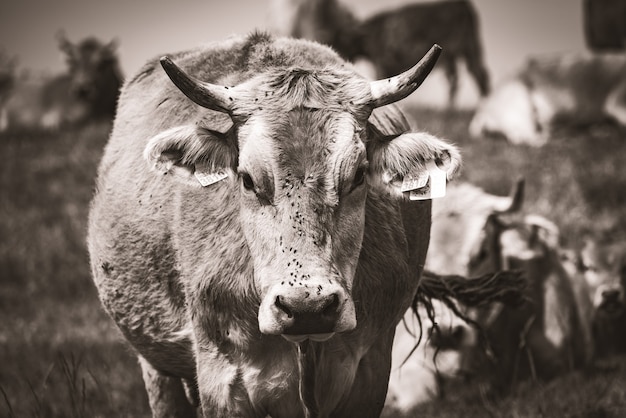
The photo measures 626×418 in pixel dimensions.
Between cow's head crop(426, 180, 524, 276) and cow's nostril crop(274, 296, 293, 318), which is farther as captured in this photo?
cow's head crop(426, 180, 524, 276)

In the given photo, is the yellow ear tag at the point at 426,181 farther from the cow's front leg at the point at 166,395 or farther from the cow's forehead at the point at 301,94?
the cow's front leg at the point at 166,395

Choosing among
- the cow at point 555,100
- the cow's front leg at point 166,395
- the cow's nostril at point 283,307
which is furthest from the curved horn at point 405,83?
the cow at point 555,100

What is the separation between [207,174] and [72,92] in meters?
19.3

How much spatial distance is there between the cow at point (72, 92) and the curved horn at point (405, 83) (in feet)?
58.3

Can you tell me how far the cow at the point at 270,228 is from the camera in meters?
4.27

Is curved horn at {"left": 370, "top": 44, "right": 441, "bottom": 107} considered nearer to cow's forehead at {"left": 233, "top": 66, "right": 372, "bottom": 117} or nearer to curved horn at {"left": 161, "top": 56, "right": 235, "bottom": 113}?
cow's forehead at {"left": 233, "top": 66, "right": 372, "bottom": 117}

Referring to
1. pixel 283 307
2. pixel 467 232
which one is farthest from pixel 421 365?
pixel 283 307

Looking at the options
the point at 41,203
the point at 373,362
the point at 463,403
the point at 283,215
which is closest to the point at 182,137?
the point at 283,215

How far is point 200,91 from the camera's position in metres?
4.48

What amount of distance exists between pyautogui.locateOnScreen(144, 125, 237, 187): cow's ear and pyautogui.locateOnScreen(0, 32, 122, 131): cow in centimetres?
1749

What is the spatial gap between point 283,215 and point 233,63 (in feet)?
4.82

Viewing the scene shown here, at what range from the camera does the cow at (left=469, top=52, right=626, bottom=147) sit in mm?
16812

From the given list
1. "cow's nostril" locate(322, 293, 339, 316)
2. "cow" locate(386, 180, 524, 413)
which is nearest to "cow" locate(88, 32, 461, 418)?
"cow's nostril" locate(322, 293, 339, 316)

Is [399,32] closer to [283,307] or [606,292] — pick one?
[606,292]
